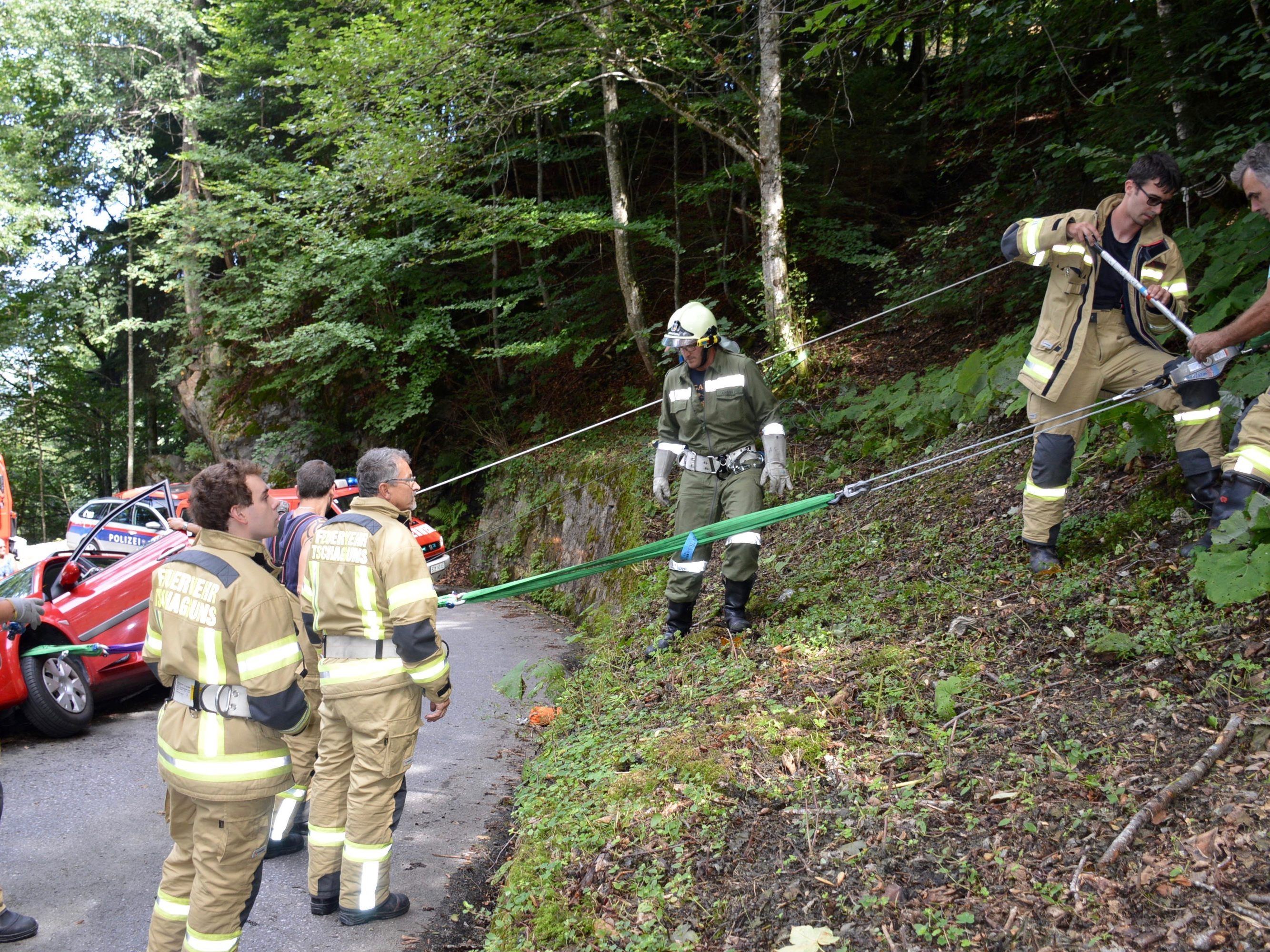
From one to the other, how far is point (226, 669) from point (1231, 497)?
4.52 meters

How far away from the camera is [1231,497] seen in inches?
157

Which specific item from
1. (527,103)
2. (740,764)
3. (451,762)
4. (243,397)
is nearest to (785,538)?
(451,762)

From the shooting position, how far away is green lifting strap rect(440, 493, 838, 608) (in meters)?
4.46

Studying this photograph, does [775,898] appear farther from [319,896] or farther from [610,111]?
[610,111]

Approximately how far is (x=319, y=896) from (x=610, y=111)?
36.4 feet

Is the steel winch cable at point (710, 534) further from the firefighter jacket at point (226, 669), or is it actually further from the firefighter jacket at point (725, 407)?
the firefighter jacket at point (226, 669)

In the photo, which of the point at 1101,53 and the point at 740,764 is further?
the point at 1101,53

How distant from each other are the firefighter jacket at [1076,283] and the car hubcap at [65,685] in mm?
7148

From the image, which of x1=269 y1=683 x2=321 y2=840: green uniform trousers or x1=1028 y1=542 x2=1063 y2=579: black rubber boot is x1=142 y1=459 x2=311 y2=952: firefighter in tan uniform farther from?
x1=1028 y1=542 x2=1063 y2=579: black rubber boot

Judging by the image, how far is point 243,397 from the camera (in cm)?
1992

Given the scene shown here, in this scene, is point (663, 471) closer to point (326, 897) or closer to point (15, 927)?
point (326, 897)

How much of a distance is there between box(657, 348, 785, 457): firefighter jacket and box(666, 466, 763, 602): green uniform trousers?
220mm

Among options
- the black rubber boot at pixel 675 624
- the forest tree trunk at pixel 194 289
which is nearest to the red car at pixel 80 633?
the black rubber boot at pixel 675 624

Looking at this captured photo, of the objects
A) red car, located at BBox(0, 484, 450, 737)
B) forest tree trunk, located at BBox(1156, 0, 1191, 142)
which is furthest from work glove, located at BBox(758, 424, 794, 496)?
red car, located at BBox(0, 484, 450, 737)
